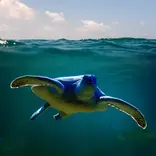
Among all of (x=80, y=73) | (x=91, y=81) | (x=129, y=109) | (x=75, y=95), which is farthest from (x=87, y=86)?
(x=80, y=73)

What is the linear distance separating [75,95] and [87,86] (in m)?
0.69

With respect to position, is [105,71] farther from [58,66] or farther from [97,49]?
[97,49]

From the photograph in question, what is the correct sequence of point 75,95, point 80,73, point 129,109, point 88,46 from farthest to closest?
point 80,73
point 88,46
point 75,95
point 129,109

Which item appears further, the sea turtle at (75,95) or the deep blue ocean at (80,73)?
the deep blue ocean at (80,73)

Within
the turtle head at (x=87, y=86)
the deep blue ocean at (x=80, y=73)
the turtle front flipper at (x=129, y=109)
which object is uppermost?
the turtle head at (x=87, y=86)

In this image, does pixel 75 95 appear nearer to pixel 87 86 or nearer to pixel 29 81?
pixel 87 86

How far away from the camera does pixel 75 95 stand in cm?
501

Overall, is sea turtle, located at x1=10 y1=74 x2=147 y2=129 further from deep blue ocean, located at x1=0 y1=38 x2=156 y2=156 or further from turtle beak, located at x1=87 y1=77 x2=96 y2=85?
deep blue ocean, located at x1=0 y1=38 x2=156 y2=156

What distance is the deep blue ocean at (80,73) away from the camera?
16797mm

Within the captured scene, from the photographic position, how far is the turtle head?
14.4 feet

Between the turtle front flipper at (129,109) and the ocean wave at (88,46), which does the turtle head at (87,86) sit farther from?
the ocean wave at (88,46)

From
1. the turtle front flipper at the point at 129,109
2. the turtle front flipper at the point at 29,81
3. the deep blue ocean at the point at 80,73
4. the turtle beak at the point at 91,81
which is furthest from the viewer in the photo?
the deep blue ocean at the point at 80,73

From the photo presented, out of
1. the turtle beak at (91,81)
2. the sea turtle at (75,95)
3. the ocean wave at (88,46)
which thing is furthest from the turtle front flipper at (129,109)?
the ocean wave at (88,46)

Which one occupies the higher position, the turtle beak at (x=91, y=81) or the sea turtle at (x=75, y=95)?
the turtle beak at (x=91, y=81)
